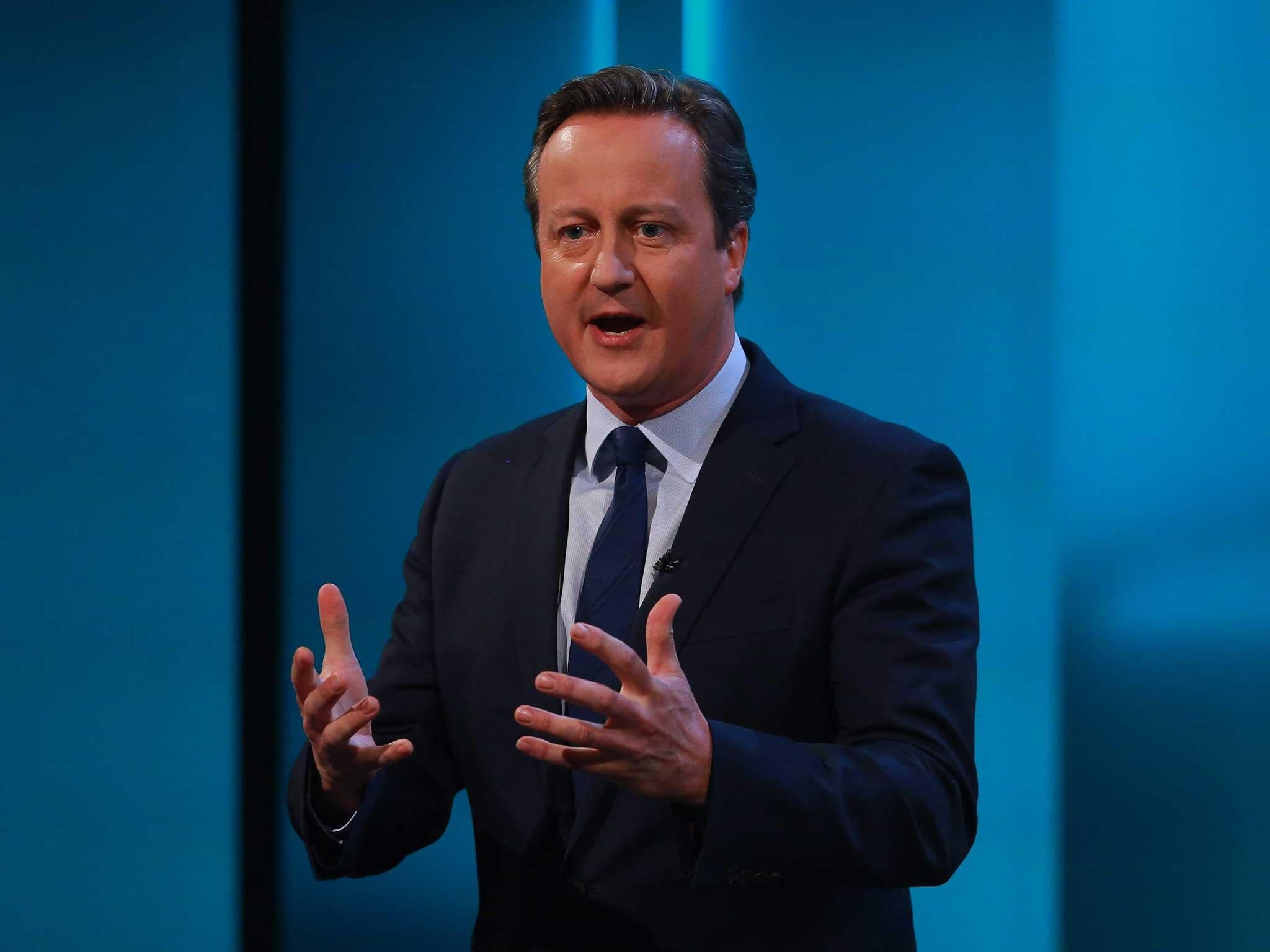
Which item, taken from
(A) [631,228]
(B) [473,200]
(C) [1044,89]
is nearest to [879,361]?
(C) [1044,89]

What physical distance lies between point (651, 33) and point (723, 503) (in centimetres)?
150

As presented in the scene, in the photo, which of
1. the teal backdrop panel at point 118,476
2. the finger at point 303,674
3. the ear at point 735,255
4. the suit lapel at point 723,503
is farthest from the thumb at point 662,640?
the teal backdrop panel at point 118,476

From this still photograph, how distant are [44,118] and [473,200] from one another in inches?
31.8

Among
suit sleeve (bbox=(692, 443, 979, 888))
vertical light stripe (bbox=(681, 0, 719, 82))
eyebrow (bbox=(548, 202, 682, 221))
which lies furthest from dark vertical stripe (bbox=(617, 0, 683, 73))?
suit sleeve (bbox=(692, 443, 979, 888))

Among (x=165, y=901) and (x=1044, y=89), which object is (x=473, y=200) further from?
(x=165, y=901)

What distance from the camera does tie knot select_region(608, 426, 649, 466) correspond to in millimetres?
1604

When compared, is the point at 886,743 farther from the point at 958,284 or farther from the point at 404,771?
the point at 958,284

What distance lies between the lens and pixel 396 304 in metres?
2.64

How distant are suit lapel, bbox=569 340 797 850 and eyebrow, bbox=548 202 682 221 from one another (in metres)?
0.23

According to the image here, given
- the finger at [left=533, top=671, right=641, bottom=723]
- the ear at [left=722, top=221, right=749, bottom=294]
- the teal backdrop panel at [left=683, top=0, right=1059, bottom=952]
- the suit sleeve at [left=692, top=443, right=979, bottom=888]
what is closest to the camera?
the finger at [left=533, top=671, right=641, bottom=723]

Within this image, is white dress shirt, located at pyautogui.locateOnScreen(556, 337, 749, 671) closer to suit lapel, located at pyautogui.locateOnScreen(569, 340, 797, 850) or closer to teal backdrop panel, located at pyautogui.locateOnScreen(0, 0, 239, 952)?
suit lapel, located at pyautogui.locateOnScreen(569, 340, 797, 850)

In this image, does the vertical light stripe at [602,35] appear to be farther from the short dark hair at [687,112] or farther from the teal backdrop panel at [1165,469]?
the short dark hair at [687,112]

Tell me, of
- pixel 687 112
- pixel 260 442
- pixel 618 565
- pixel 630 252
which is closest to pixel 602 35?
pixel 260 442

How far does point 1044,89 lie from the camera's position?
2.43 m
